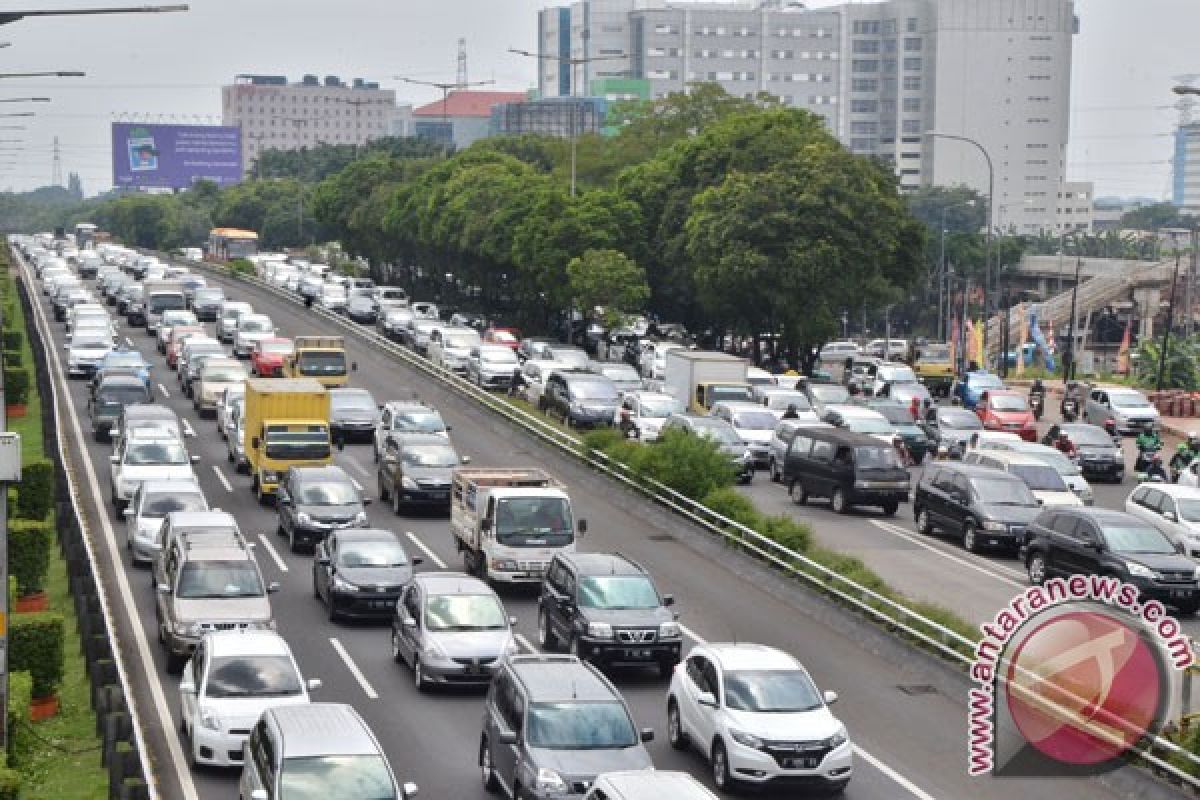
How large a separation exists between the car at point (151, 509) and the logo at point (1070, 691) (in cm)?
1601

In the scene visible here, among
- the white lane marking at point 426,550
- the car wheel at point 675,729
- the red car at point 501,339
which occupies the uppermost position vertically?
the red car at point 501,339

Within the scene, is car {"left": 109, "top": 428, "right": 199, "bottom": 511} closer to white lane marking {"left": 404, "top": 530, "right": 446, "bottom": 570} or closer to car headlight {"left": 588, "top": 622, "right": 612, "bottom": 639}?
white lane marking {"left": 404, "top": 530, "right": 446, "bottom": 570}

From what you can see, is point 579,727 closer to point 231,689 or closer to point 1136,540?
point 231,689

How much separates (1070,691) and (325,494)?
696 inches

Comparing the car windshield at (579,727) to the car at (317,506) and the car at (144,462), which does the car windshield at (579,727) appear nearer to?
the car at (317,506)

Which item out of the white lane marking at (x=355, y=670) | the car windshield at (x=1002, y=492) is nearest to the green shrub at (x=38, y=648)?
the white lane marking at (x=355, y=670)

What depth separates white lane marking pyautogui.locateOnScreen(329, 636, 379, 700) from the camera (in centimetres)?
2812

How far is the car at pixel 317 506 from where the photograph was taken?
38250 millimetres

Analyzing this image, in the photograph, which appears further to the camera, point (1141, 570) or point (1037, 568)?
point (1037, 568)

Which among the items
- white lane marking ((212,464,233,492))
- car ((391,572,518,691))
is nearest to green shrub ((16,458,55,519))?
white lane marking ((212,464,233,492))

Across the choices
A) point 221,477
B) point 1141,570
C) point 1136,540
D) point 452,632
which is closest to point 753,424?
point 221,477

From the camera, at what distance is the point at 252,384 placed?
152 ft

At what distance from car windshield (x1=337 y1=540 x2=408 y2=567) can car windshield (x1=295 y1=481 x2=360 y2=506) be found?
5446 millimetres

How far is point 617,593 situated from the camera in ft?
97.3
